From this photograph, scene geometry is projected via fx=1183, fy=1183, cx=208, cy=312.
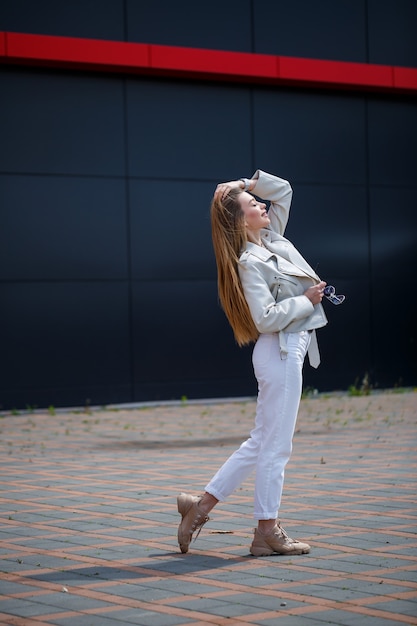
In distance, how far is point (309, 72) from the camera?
17203mm

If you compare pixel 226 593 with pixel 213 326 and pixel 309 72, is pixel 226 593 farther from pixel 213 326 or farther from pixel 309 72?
pixel 309 72

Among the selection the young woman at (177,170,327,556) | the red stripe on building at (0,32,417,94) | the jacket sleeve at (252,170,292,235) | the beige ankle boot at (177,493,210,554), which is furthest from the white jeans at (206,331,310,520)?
the red stripe on building at (0,32,417,94)

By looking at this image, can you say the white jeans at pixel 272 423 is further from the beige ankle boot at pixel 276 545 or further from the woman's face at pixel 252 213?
the woman's face at pixel 252 213

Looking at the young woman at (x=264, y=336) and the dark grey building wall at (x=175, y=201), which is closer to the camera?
the young woman at (x=264, y=336)

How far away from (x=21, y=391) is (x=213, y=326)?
3020mm

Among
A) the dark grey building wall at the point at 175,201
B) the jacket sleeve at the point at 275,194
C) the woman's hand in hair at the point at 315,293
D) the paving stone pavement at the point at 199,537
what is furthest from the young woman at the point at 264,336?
the dark grey building wall at the point at 175,201

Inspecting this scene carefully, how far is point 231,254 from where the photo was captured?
6238 mm

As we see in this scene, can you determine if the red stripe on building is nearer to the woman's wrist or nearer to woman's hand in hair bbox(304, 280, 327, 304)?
the woman's wrist

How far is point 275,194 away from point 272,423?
4.39ft

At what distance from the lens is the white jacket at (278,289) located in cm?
605

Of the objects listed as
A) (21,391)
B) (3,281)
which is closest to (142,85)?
(3,281)

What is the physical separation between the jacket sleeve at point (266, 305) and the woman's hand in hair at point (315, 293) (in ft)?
0.08

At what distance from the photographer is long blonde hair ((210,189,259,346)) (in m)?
6.23

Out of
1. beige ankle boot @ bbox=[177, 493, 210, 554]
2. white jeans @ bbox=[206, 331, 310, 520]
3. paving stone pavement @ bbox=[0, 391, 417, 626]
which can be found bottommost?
paving stone pavement @ bbox=[0, 391, 417, 626]
